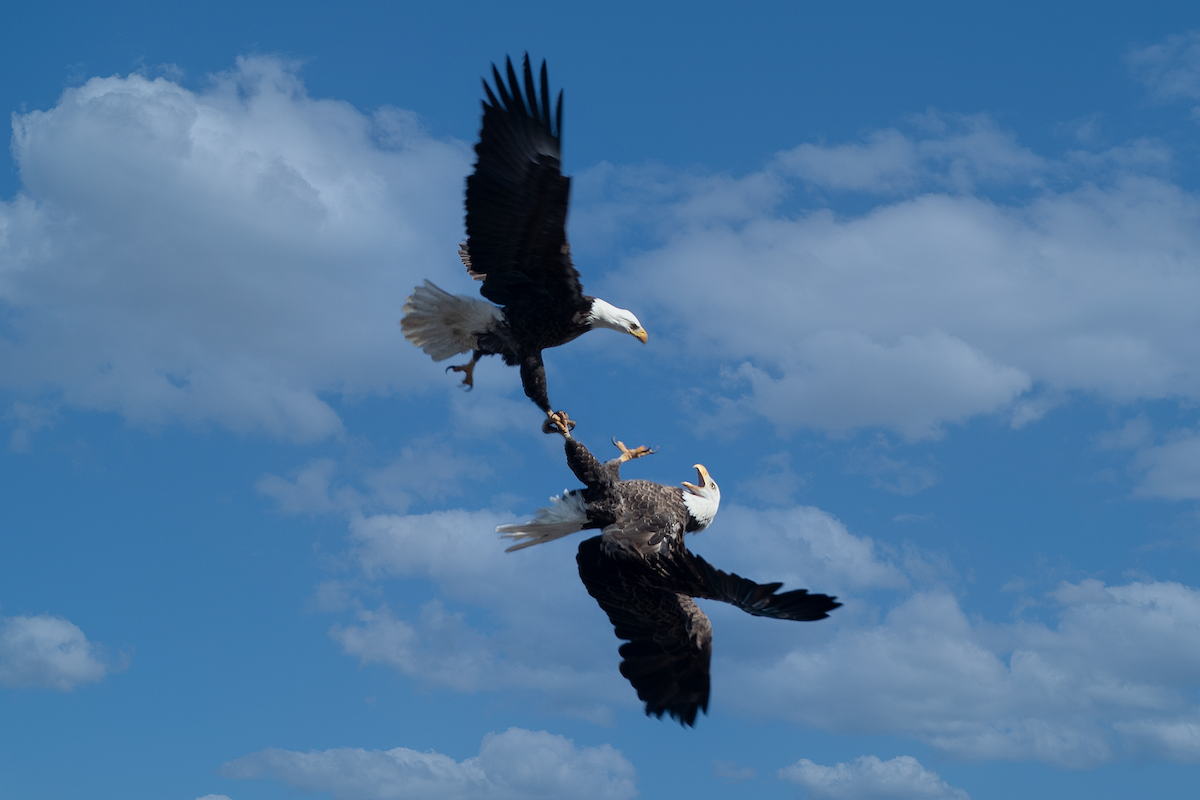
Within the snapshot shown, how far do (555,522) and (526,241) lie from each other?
5.81 feet

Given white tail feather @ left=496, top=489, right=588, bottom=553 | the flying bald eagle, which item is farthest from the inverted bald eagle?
the flying bald eagle

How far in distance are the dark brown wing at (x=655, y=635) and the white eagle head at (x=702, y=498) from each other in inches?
21.3

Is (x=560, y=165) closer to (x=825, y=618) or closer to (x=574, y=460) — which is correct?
(x=574, y=460)

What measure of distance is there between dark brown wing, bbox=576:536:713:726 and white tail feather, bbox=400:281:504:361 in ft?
5.67

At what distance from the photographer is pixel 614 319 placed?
6445mm

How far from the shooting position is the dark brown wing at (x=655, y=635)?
602 centimetres

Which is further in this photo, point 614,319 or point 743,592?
point 614,319

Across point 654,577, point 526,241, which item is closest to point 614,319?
point 526,241

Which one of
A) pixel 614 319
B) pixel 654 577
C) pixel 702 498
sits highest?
pixel 614 319

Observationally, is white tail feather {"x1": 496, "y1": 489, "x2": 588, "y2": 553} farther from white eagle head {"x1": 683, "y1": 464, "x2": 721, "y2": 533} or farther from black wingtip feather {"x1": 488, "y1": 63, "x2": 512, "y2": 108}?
black wingtip feather {"x1": 488, "y1": 63, "x2": 512, "y2": 108}

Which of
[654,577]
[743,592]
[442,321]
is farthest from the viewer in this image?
[442,321]

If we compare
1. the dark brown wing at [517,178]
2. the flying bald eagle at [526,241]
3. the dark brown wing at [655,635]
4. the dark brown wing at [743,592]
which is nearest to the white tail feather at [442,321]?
the flying bald eagle at [526,241]

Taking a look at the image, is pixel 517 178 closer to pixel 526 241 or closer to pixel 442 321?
pixel 526 241

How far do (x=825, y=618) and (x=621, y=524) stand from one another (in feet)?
4.26
